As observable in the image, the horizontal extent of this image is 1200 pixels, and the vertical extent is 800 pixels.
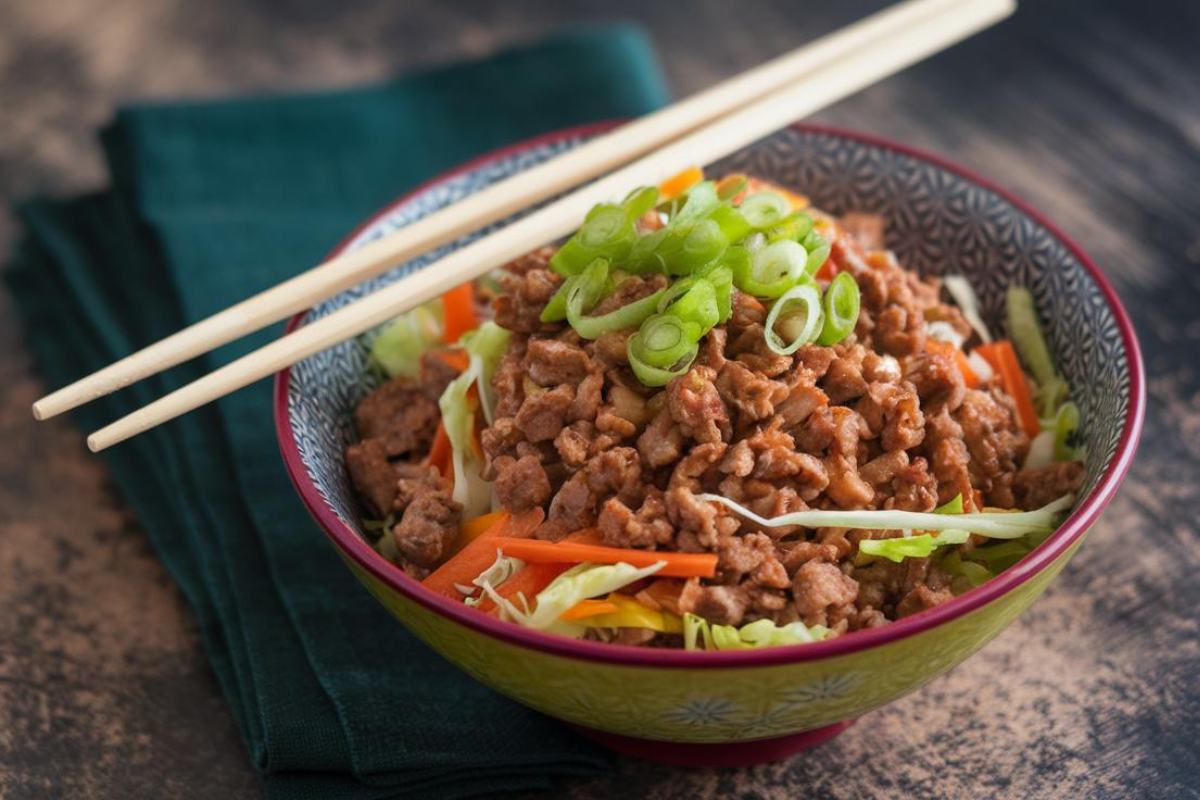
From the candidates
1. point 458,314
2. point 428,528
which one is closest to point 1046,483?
point 428,528

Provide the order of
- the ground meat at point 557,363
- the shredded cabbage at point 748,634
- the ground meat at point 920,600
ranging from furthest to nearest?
1. the ground meat at point 557,363
2. the ground meat at point 920,600
3. the shredded cabbage at point 748,634

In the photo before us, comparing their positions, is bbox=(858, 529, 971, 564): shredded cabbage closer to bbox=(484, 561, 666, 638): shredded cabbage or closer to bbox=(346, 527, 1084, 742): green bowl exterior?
bbox=(346, 527, 1084, 742): green bowl exterior

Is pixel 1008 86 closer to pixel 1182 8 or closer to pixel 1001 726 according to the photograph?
pixel 1182 8

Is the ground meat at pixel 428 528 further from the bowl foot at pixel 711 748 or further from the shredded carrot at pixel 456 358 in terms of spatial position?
the bowl foot at pixel 711 748

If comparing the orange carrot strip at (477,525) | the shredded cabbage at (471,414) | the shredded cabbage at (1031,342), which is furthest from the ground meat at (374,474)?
the shredded cabbage at (1031,342)

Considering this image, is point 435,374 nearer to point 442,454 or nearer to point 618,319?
point 442,454

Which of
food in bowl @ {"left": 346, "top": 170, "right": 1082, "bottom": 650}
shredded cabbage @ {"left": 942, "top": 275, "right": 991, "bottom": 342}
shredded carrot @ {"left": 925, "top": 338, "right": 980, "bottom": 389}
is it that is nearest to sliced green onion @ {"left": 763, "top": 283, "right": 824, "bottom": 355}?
food in bowl @ {"left": 346, "top": 170, "right": 1082, "bottom": 650}

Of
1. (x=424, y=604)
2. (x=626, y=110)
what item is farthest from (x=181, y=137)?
(x=424, y=604)
